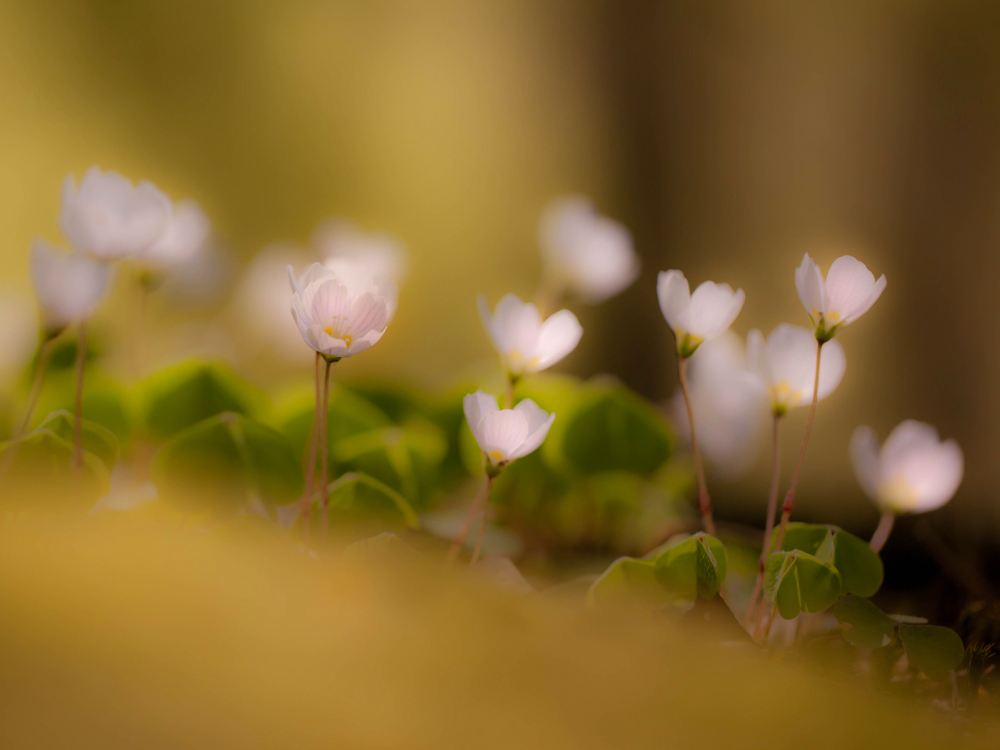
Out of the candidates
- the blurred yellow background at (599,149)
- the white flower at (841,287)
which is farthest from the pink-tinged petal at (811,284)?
the blurred yellow background at (599,149)

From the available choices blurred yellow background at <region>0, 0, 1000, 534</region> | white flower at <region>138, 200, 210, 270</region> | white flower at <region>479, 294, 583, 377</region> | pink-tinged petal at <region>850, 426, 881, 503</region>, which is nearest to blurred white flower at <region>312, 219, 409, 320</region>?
white flower at <region>138, 200, 210, 270</region>

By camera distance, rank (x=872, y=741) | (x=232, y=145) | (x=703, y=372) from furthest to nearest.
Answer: (x=232, y=145) → (x=703, y=372) → (x=872, y=741)

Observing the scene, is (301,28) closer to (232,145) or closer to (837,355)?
(232,145)

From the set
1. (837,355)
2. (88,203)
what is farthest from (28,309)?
(837,355)

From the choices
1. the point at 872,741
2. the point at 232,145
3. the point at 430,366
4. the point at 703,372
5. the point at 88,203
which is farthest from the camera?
the point at 430,366

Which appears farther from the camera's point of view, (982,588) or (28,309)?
(28,309)

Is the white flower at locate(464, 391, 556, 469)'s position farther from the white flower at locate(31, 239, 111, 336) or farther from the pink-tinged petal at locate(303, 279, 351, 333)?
the white flower at locate(31, 239, 111, 336)

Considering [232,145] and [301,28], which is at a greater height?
[301,28]
